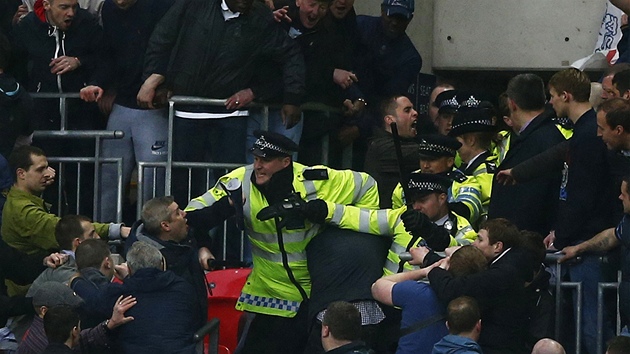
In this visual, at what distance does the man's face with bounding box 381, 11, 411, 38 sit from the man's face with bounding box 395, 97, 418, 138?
3.03ft

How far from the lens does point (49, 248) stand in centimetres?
1166

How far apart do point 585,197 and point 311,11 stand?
127 inches

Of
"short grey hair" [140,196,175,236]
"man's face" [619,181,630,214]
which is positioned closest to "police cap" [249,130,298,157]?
"short grey hair" [140,196,175,236]

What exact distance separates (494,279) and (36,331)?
303cm

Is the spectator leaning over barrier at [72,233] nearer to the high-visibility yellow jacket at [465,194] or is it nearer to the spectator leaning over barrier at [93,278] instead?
the spectator leaning over barrier at [93,278]

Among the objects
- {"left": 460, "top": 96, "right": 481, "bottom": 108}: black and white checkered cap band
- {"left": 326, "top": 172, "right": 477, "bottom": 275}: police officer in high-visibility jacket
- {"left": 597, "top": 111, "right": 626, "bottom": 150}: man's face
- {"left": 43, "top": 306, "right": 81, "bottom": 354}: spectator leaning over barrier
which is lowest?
{"left": 43, "top": 306, "right": 81, "bottom": 354}: spectator leaning over barrier

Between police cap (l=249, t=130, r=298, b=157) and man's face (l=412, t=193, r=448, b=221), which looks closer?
man's face (l=412, t=193, r=448, b=221)

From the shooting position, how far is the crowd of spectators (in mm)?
9977

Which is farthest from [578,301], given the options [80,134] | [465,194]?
[80,134]

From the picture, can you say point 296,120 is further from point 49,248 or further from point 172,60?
point 49,248

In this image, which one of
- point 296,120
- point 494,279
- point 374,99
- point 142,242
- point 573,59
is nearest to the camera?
point 494,279

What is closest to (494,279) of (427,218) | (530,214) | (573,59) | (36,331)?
(427,218)

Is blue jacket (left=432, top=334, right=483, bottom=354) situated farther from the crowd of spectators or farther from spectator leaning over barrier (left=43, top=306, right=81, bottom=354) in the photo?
spectator leaning over barrier (left=43, top=306, right=81, bottom=354)

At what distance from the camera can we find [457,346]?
30.4 feet
